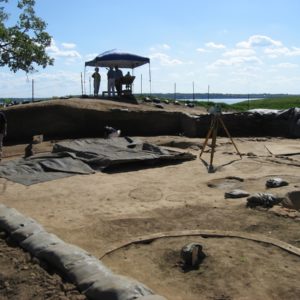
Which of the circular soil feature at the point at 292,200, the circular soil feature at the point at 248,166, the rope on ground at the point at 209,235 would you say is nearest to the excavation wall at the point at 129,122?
the circular soil feature at the point at 248,166

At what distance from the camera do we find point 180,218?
592 centimetres

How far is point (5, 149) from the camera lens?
42.7 feet

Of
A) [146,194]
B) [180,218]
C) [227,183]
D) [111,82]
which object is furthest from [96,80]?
[180,218]

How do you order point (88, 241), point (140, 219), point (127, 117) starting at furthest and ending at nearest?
point (127, 117) → point (140, 219) → point (88, 241)

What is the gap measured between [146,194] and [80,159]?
287cm

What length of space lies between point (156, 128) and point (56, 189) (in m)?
7.81

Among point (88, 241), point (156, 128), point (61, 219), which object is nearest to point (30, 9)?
point (156, 128)

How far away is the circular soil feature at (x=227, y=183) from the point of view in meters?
7.99

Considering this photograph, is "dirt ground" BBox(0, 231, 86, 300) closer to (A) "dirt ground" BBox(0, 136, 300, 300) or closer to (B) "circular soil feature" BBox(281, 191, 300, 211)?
(A) "dirt ground" BBox(0, 136, 300, 300)

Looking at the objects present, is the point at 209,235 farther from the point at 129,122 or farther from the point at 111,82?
the point at 111,82

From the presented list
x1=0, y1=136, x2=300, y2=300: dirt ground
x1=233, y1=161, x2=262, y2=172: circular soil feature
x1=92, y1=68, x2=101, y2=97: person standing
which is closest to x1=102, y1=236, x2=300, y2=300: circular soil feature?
x1=0, y1=136, x2=300, y2=300: dirt ground

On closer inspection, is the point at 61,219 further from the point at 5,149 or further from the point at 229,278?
the point at 5,149

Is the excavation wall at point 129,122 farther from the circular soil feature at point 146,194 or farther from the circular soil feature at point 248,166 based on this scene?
the circular soil feature at point 146,194

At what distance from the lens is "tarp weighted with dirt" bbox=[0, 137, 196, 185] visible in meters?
9.11
